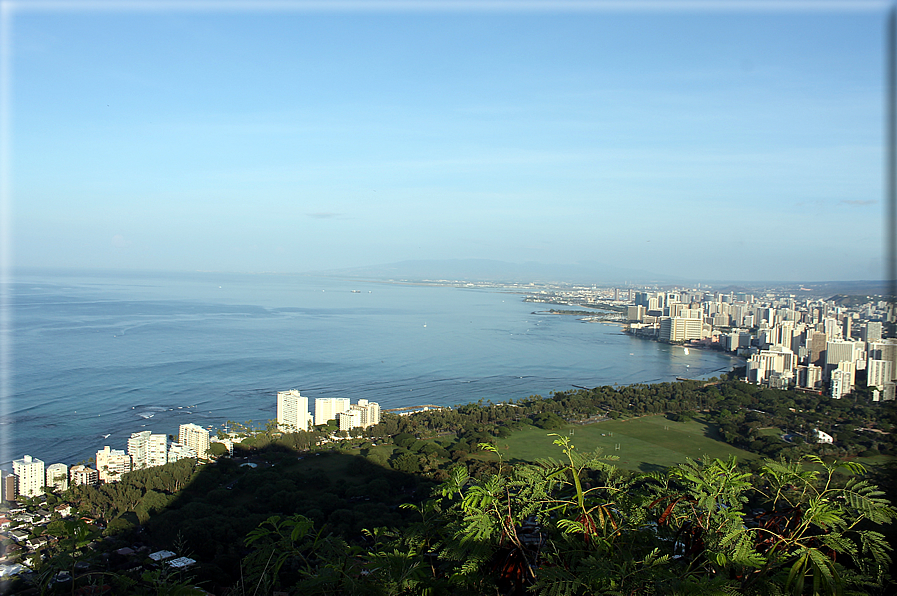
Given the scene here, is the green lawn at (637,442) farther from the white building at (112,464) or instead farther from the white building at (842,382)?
the white building at (112,464)

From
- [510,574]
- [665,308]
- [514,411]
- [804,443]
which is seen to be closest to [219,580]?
[510,574]

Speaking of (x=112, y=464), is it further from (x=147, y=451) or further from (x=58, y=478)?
(x=58, y=478)

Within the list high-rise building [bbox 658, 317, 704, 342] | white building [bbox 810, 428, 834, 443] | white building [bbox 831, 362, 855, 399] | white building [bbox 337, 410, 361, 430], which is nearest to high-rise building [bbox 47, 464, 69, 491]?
white building [bbox 337, 410, 361, 430]

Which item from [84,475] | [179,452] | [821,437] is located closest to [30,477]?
[84,475]

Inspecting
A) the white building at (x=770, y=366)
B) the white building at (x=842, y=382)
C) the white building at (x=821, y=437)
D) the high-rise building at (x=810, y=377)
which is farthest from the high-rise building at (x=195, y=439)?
the high-rise building at (x=810, y=377)

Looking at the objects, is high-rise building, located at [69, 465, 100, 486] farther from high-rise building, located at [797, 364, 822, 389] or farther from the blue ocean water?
high-rise building, located at [797, 364, 822, 389]
